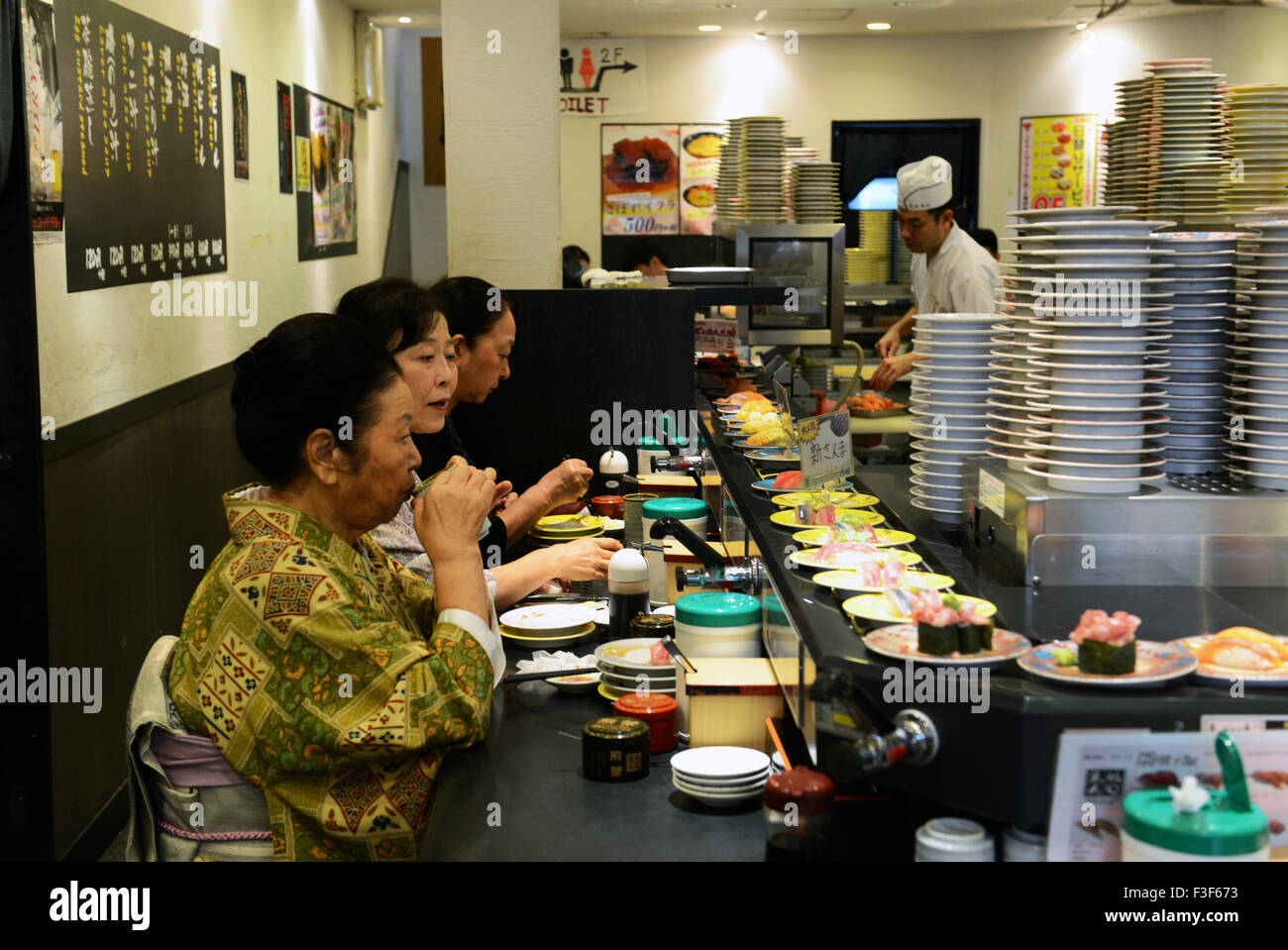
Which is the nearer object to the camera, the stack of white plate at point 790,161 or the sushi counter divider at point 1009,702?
the sushi counter divider at point 1009,702

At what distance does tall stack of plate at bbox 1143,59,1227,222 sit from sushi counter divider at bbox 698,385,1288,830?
3.83 meters

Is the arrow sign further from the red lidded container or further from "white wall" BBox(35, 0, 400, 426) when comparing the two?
the red lidded container

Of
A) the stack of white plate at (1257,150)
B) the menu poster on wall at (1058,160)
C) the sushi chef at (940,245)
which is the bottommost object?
the sushi chef at (940,245)

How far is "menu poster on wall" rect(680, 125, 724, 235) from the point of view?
34.5ft

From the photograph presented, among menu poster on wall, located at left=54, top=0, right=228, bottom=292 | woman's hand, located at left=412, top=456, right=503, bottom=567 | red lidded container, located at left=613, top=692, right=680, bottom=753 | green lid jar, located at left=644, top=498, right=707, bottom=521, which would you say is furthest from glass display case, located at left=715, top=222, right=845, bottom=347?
red lidded container, located at left=613, top=692, right=680, bottom=753

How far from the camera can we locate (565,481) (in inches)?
153

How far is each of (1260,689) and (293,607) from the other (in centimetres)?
128

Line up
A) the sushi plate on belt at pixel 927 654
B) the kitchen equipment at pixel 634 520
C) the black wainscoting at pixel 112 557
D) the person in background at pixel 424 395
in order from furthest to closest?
the black wainscoting at pixel 112 557 < the kitchen equipment at pixel 634 520 < the person in background at pixel 424 395 < the sushi plate on belt at pixel 927 654

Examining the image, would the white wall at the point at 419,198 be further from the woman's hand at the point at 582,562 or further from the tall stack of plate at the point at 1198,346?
the tall stack of plate at the point at 1198,346

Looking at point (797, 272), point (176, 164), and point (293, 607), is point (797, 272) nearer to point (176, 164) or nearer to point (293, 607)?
point (176, 164)

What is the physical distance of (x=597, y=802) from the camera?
1.89 meters

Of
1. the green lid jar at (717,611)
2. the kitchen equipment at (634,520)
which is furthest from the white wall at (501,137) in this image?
the green lid jar at (717,611)

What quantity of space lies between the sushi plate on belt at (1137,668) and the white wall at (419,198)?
36.7 feet

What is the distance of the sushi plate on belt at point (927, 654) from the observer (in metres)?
1.57
